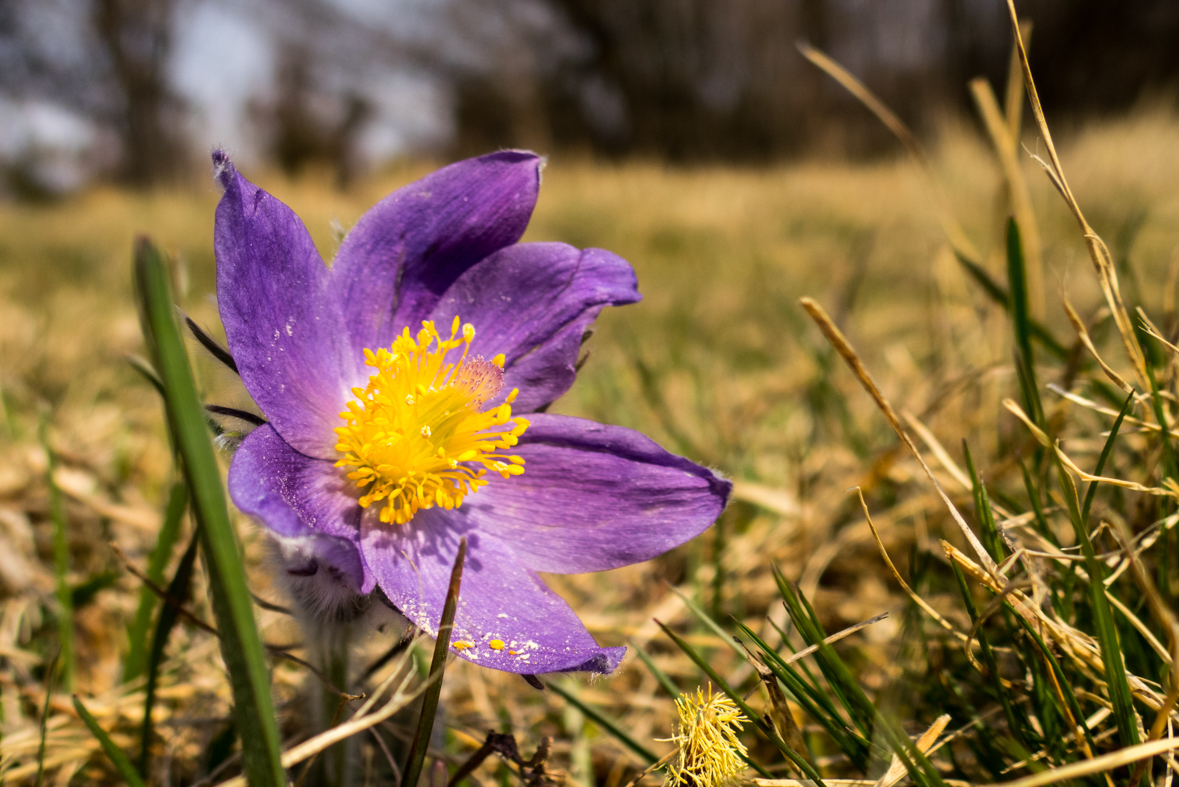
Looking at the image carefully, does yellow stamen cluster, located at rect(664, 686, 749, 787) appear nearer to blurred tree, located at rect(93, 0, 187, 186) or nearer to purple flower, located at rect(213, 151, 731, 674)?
purple flower, located at rect(213, 151, 731, 674)

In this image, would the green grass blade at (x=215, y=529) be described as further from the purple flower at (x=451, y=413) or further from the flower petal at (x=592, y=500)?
the flower petal at (x=592, y=500)

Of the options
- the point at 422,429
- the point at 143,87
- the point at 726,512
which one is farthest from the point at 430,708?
the point at 143,87

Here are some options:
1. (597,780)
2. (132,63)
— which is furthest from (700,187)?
(132,63)

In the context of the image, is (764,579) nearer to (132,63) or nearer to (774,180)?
(774,180)

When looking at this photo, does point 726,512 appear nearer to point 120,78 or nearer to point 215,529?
point 215,529

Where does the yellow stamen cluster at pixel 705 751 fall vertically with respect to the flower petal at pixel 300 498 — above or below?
below

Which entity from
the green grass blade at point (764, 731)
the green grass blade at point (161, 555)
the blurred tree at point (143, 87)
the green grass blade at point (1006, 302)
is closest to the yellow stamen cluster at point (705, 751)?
the green grass blade at point (764, 731)
